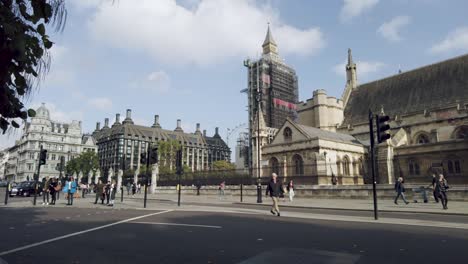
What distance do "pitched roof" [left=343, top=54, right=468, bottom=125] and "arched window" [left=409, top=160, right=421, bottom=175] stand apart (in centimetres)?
930

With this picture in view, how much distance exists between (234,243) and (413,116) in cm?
3711

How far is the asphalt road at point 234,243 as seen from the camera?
543cm

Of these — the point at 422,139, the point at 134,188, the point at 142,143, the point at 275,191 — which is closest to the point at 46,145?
the point at 142,143

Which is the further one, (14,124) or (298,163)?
(298,163)

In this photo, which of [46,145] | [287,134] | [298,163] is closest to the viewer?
[298,163]

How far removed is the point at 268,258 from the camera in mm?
5395

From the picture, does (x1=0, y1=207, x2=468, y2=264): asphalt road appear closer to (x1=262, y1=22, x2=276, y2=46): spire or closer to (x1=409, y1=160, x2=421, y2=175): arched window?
(x1=409, y1=160, x2=421, y2=175): arched window

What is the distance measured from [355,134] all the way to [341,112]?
6.21 metres

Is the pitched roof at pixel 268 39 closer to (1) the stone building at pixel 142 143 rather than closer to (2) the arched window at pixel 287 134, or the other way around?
(1) the stone building at pixel 142 143

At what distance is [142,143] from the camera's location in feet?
367

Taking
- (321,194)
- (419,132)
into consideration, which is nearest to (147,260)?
(321,194)

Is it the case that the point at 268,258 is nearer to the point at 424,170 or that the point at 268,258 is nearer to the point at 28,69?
the point at 28,69

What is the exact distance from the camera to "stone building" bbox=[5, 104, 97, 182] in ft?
271

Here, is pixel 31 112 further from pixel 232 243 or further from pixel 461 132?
pixel 461 132
